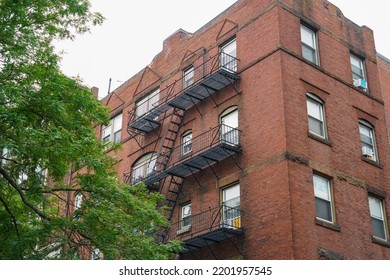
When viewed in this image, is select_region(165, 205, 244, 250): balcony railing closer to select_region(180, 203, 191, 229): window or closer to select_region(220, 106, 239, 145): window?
select_region(180, 203, 191, 229): window

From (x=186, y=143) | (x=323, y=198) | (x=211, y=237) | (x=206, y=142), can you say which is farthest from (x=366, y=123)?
(x=211, y=237)

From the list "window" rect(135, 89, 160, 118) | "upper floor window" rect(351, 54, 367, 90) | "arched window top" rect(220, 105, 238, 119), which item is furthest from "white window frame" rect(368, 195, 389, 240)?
"window" rect(135, 89, 160, 118)

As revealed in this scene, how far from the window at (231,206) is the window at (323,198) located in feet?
9.49

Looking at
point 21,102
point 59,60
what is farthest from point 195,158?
point 21,102

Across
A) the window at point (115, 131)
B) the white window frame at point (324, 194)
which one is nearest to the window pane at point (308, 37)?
the white window frame at point (324, 194)

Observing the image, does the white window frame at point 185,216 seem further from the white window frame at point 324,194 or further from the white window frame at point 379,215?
the white window frame at point 379,215

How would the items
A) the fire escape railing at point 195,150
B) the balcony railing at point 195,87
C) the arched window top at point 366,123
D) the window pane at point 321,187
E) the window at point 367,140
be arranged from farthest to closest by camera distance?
the arched window top at point 366,123 < the window at point 367,140 < the balcony railing at point 195,87 < the fire escape railing at point 195,150 < the window pane at point 321,187

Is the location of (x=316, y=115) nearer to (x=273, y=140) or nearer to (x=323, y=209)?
(x=273, y=140)

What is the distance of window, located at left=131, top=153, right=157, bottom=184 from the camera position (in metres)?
27.1

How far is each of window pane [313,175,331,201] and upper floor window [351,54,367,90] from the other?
233 inches

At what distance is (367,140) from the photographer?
24.7 metres

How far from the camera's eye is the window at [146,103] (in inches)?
1155

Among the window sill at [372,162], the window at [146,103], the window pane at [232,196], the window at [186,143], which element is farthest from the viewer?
the window at [146,103]

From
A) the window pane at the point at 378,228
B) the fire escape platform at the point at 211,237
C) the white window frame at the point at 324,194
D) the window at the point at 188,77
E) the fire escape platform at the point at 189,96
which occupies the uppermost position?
the window at the point at 188,77
